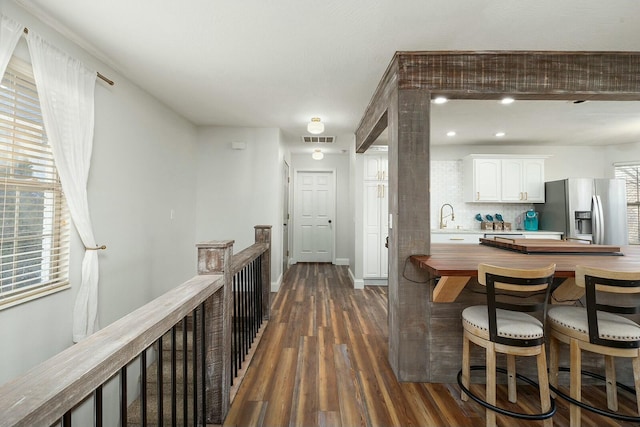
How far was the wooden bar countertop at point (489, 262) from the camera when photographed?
1.70 m

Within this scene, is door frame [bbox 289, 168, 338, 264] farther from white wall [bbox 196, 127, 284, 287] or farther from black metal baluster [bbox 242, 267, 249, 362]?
black metal baluster [bbox 242, 267, 249, 362]

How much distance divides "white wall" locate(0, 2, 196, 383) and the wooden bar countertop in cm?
266

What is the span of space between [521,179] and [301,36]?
180 inches

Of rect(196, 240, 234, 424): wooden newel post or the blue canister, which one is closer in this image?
rect(196, 240, 234, 424): wooden newel post

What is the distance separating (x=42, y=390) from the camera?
0.61 metres

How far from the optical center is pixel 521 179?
4.83m

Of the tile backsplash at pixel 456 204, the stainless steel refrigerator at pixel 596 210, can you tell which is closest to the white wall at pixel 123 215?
the tile backsplash at pixel 456 204

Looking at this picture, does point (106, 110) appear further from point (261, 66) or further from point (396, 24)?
point (396, 24)

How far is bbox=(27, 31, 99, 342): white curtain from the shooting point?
6.37ft

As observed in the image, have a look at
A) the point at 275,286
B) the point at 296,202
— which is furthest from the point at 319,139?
the point at 275,286

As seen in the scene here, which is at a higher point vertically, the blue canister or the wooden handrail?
the blue canister

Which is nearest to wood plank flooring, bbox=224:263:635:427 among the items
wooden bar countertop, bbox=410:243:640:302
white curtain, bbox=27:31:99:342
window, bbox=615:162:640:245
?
wooden bar countertop, bbox=410:243:640:302

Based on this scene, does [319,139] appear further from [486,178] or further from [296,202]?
[486,178]

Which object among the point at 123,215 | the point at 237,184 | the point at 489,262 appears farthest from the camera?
the point at 237,184
